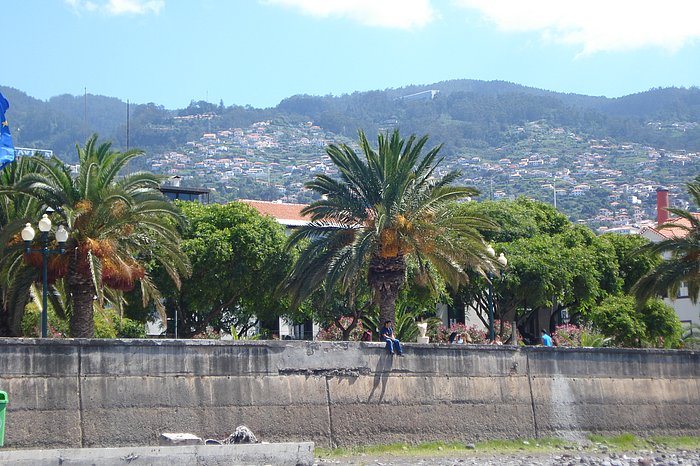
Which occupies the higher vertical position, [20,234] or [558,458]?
→ [20,234]

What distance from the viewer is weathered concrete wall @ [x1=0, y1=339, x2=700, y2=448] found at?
19828 mm

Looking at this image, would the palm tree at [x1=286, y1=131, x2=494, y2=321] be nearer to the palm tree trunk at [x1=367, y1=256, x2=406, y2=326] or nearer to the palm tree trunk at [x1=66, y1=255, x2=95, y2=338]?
the palm tree trunk at [x1=367, y1=256, x2=406, y2=326]

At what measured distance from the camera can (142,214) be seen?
27094 mm

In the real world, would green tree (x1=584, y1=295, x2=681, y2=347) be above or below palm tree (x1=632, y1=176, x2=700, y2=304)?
below

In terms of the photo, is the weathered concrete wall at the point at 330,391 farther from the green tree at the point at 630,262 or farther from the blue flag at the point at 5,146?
the green tree at the point at 630,262

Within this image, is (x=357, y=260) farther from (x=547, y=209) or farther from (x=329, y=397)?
(x=547, y=209)

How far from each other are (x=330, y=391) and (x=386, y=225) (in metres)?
7.01

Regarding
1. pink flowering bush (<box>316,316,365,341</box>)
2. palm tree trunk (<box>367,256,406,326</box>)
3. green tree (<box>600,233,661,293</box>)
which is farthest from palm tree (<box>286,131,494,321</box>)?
green tree (<box>600,233,661,293</box>)

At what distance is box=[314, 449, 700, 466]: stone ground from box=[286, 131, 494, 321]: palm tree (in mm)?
6196

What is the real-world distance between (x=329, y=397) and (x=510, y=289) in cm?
2990

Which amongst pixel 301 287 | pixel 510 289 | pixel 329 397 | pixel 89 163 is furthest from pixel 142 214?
pixel 510 289

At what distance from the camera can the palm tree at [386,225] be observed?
2897cm

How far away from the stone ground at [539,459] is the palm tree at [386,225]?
6196mm

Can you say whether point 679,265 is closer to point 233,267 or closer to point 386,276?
point 386,276
